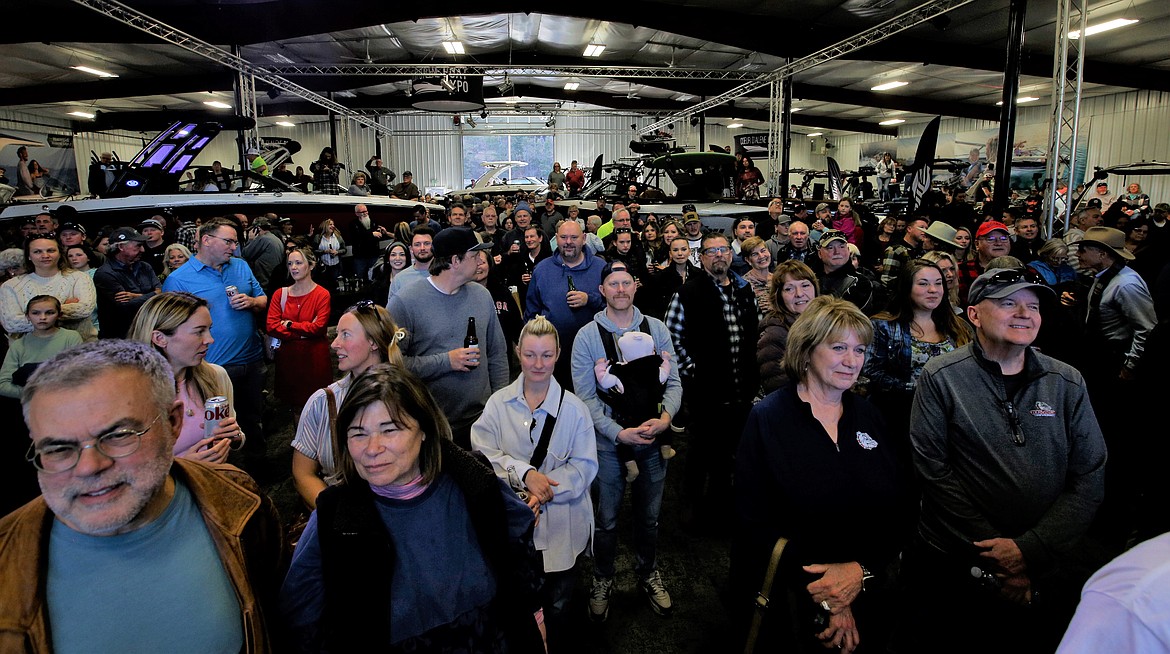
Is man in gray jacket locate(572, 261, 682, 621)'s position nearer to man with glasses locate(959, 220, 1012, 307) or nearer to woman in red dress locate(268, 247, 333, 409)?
woman in red dress locate(268, 247, 333, 409)

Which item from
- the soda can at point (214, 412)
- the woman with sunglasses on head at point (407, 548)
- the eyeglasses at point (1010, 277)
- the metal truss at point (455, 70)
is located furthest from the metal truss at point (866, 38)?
the soda can at point (214, 412)

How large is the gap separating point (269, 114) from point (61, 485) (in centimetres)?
2184

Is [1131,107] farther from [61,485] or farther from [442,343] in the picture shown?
[61,485]

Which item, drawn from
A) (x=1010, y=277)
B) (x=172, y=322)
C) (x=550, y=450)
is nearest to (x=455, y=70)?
(x=172, y=322)

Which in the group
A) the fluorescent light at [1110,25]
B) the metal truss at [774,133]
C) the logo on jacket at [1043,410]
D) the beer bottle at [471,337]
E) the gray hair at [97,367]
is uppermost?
the fluorescent light at [1110,25]

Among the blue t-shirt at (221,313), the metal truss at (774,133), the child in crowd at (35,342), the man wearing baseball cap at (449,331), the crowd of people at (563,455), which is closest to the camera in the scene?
the crowd of people at (563,455)

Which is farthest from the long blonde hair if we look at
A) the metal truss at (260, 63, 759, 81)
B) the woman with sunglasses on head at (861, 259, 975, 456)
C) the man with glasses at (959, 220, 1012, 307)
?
the metal truss at (260, 63, 759, 81)

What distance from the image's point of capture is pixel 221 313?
12.4 feet

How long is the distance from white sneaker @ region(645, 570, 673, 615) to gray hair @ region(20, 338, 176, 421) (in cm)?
224

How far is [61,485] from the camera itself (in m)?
1.06

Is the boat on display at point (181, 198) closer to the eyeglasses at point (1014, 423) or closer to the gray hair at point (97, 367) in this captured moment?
the gray hair at point (97, 367)

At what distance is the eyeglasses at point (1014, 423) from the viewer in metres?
1.99

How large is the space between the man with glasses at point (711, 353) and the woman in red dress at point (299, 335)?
235 cm

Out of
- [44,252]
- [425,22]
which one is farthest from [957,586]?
[425,22]
